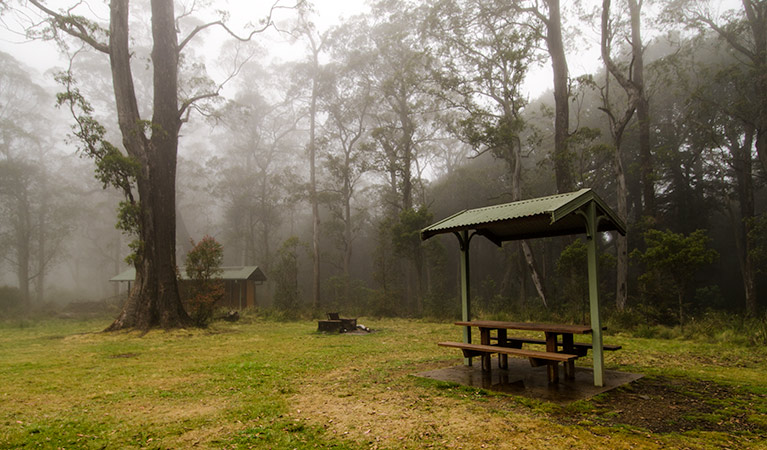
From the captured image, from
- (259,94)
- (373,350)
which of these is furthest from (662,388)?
(259,94)

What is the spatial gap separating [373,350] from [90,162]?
40.9m

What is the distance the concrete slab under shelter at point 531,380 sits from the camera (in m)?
4.59

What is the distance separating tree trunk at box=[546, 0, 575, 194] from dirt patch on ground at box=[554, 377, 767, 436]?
9.84 meters

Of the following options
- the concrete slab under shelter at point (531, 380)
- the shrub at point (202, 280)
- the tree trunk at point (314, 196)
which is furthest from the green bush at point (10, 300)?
the concrete slab under shelter at point (531, 380)

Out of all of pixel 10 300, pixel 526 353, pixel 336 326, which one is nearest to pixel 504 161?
pixel 336 326

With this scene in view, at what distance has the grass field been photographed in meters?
3.37

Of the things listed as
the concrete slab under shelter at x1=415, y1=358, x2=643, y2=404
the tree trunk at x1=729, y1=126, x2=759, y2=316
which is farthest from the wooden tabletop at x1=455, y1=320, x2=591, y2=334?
the tree trunk at x1=729, y1=126, x2=759, y2=316

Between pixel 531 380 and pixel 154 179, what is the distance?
11.7 m

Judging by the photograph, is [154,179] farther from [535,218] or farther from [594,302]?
[594,302]

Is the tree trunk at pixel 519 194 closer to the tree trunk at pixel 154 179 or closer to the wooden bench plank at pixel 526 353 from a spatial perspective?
the wooden bench plank at pixel 526 353

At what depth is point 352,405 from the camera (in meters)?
4.39

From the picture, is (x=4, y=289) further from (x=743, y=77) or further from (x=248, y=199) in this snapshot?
(x=743, y=77)

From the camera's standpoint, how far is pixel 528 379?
5.35 metres

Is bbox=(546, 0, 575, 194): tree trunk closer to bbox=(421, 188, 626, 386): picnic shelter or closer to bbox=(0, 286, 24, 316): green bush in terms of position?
bbox=(421, 188, 626, 386): picnic shelter
